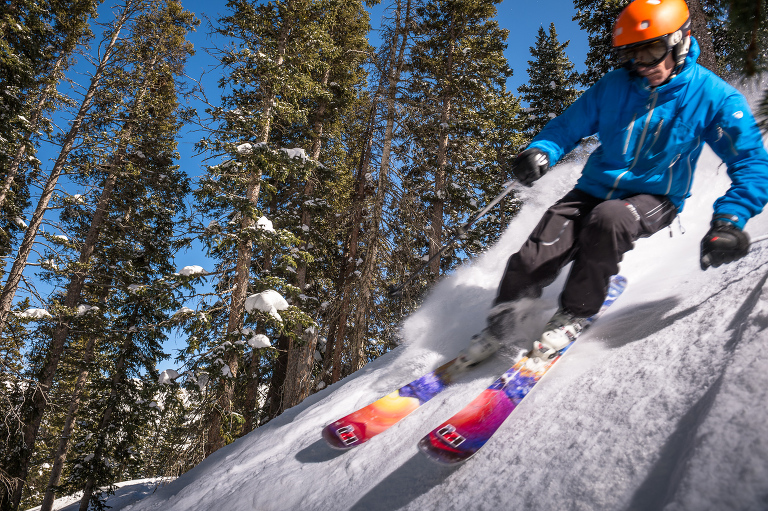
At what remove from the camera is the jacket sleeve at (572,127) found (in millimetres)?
2812

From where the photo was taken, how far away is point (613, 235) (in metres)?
2.34

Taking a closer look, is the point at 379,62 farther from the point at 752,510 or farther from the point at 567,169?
the point at 752,510

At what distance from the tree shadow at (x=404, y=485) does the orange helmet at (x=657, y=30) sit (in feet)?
8.63

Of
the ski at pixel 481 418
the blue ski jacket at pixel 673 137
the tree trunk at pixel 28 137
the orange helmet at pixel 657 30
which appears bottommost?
the ski at pixel 481 418

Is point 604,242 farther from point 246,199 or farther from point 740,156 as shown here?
point 246,199

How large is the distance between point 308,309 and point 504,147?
9.18 meters

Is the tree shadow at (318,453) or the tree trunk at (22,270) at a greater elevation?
the tree trunk at (22,270)

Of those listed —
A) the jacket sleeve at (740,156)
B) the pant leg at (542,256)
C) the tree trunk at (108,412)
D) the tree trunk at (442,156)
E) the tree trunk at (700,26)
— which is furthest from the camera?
the tree trunk at (108,412)

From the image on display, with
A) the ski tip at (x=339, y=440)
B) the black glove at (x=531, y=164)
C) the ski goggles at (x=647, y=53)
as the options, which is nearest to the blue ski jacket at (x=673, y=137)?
the ski goggles at (x=647, y=53)

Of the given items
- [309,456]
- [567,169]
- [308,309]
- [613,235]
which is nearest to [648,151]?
[613,235]

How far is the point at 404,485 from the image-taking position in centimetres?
189

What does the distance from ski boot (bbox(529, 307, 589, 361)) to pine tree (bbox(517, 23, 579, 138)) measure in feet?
45.5

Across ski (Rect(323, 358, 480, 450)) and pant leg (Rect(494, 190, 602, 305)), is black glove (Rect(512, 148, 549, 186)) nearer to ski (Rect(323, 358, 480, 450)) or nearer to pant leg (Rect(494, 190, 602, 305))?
pant leg (Rect(494, 190, 602, 305))

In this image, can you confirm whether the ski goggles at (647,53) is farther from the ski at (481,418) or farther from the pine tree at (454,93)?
the pine tree at (454,93)
